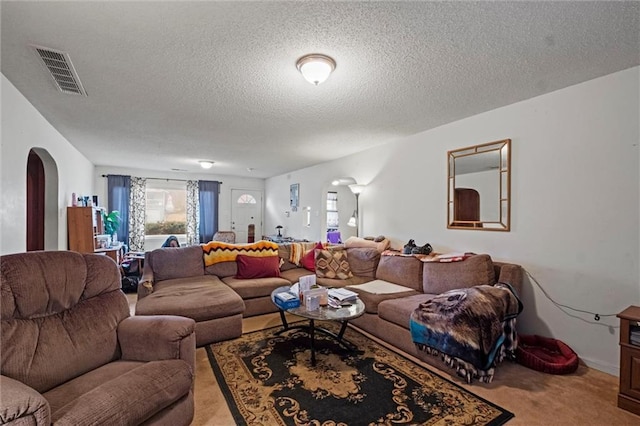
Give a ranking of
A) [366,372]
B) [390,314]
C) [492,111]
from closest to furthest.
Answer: [366,372], [390,314], [492,111]

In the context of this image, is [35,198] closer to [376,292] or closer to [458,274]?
[376,292]

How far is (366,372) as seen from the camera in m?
2.31

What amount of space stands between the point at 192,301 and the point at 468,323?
8.13 feet

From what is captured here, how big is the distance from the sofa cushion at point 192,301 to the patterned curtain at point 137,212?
4.75 m

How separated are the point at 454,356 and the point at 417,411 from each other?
56cm

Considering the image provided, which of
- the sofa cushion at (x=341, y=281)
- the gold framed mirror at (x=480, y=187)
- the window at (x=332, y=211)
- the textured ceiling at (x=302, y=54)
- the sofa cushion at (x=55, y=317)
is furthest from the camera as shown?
the window at (x=332, y=211)

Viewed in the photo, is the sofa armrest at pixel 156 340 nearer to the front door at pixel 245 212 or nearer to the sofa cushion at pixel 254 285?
the sofa cushion at pixel 254 285

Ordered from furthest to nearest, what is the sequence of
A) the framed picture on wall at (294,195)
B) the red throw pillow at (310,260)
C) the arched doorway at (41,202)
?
1. the framed picture on wall at (294,195)
2. the red throw pillow at (310,260)
3. the arched doorway at (41,202)

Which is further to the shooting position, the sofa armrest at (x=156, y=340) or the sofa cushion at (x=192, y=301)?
the sofa cushion at (x=192, y=301)

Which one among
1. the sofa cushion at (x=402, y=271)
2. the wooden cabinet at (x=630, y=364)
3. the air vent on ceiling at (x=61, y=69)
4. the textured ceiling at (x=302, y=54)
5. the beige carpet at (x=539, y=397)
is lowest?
the beige carpet at (x=539, y=397)

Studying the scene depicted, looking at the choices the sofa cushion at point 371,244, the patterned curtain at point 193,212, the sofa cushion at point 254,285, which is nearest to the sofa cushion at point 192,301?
the sofa cushion at point 254,285

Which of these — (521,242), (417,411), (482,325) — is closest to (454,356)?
(482,325)

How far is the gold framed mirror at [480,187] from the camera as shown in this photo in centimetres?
304

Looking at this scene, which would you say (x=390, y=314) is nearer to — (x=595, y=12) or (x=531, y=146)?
(x=531, y=146)
